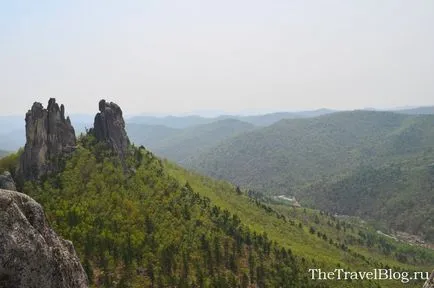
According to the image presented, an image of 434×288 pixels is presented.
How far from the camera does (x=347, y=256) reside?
639 feet

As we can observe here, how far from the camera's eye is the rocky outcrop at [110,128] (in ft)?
490

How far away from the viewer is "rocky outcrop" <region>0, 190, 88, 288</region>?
2006 cm

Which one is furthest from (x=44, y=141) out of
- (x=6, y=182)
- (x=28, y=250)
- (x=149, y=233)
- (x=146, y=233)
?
(x=28, y=250)

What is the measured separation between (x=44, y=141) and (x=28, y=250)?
117m

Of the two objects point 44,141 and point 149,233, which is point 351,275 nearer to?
point 149,233

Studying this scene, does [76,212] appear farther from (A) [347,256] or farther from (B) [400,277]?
(B) [400,277]

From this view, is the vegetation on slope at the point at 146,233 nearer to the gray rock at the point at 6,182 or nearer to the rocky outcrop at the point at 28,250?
the gray rock at the point at 6,182

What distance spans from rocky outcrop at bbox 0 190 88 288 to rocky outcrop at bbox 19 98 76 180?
358 feet

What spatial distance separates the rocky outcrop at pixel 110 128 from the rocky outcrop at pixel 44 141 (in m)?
13.4

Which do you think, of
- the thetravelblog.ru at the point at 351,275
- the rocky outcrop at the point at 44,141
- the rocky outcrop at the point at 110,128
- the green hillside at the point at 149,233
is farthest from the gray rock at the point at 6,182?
the thetravelblog.ru at the point at 351,275

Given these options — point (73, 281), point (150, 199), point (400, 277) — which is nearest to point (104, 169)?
point (150, 199)

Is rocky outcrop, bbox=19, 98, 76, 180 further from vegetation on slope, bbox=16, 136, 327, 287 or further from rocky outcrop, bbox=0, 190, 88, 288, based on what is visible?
rocky outcrop, bbox=0, 190, 88, 288

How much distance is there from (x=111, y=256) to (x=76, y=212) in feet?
56.8

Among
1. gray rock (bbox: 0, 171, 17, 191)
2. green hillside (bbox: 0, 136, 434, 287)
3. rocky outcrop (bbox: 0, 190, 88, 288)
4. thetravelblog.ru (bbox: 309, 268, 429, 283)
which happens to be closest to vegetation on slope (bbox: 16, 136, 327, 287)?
green hillside (bbox: 0, 136, 434, 287)
